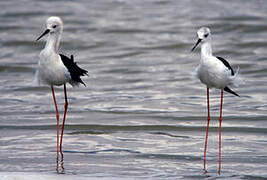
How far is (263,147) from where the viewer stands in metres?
7.24

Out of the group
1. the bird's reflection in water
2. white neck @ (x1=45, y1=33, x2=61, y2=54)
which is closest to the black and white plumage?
white neck @ (x1=45, y1=33, x2=61, y2=54)

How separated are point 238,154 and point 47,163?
211 cm

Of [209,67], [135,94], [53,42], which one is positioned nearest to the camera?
[209,67]

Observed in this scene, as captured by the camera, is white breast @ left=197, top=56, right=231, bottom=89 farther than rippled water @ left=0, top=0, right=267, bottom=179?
No

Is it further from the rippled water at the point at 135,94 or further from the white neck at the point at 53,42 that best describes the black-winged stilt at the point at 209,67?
the white neck at the point at 53,42

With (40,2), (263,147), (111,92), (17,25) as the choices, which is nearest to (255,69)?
(111,92)

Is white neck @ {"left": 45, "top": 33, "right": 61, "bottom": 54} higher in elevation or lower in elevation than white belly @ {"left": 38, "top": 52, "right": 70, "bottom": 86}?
higher

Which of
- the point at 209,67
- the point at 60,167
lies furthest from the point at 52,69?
the point at 209,67

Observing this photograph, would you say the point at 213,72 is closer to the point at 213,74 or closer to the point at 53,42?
the point at 213,74

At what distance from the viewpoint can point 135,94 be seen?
33.8ft

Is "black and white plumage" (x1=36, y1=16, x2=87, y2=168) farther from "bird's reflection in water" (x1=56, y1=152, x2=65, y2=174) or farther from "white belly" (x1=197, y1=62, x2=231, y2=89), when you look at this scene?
"white belly" (x1=197, y1=62, x2=231, y2=89)

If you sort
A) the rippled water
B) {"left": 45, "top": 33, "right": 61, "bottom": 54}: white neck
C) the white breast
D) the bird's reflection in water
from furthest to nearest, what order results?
1. the rippled water
2. {"left": 45, "top": 33, "right": 61, "bottom": 54}: white neck
3. the white breast
4. the bird's reflection in water

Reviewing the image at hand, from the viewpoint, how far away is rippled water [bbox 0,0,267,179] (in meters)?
6.79

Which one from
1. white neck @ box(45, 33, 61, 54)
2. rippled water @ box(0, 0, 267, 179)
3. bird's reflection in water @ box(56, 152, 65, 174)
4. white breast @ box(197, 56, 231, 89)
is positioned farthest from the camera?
rippled water @ box(0, 0, 267, 179)
